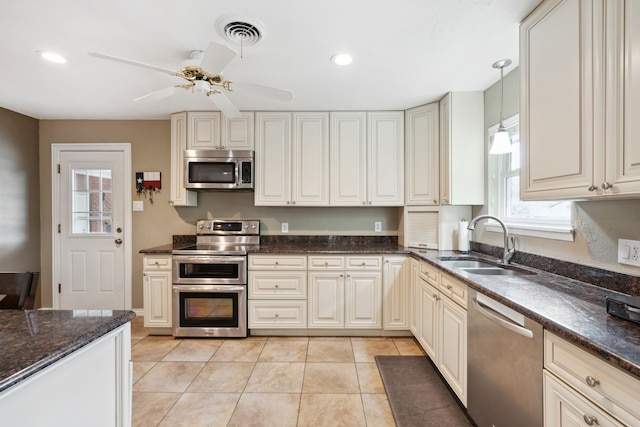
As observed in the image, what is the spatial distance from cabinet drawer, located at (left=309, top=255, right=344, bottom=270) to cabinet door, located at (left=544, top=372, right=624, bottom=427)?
1.97 m

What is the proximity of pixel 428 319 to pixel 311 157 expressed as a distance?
1.96 metres

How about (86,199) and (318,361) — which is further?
(86,199)

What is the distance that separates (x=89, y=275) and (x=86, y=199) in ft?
2.99

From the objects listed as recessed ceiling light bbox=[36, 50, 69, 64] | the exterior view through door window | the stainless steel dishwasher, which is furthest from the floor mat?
the exterior view through door window

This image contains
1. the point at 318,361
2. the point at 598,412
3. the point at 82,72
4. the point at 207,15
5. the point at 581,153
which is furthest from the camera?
the point at 318,361

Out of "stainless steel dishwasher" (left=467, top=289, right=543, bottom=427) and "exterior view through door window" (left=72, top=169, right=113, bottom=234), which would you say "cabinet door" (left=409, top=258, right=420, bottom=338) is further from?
"exterior view through door window" (left=72, top=169, right=113, bottom=234)

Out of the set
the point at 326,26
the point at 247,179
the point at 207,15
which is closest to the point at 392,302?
the point at 247,179

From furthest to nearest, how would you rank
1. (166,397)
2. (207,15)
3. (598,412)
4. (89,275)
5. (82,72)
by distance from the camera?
1. (89,275)
2. (82,72)
3. (166,397)
4. (207,15)
5. (598,412)

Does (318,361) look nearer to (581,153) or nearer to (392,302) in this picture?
(392,302)

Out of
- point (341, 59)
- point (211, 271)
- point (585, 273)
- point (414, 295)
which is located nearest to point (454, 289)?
point (585, 273)

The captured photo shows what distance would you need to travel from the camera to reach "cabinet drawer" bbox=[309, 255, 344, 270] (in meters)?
2.96

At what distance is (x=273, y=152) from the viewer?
323cm

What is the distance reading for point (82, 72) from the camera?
2320mm

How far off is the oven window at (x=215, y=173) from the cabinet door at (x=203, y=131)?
23cm
